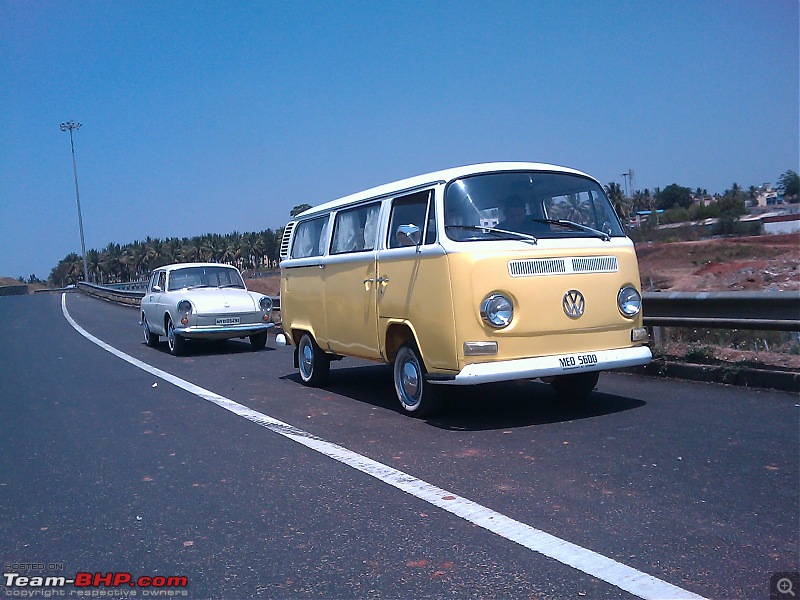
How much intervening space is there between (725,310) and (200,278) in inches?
398

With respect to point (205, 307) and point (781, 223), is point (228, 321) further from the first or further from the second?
point (781, 223)

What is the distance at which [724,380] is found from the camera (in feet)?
25.8

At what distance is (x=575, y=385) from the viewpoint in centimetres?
771

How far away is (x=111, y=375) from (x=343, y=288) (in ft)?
16.6

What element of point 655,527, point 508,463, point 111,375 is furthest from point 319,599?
point 111,375

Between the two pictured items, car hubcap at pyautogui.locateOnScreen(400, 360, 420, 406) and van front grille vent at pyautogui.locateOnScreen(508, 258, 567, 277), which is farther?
car hubcap at pyautogui.locateOnScreen(400, 360, 420, 406)

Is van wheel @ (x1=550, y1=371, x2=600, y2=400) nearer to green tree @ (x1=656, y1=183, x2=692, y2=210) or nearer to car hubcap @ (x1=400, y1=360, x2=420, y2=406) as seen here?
car hubcap @ (x1=400, y1=360, x2=420, y2=406)

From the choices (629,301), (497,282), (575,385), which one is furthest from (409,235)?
(575,385)

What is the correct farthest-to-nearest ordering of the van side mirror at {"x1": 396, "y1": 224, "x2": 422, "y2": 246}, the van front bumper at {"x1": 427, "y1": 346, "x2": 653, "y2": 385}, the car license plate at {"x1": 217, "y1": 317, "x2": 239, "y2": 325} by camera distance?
the car license plate at {"x1": 217, "y1": 317, "x2": 239, "y2": 325} → the van side mirror at {"x1": 396, "y1": 224, "x2": 422, "y2": 246} → the van front bumper at {"x1": 427, "y1": 346, "x2": 653, "y2": 385}

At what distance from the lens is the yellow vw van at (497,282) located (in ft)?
21.4

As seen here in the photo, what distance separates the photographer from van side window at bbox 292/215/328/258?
30.9 ft

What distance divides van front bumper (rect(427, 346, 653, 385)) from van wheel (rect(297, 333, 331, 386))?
301 centimetres

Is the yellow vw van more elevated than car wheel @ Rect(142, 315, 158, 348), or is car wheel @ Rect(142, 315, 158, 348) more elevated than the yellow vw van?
the yellow vw van

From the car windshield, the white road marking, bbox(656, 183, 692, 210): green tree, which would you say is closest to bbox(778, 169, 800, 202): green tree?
the car windshield
